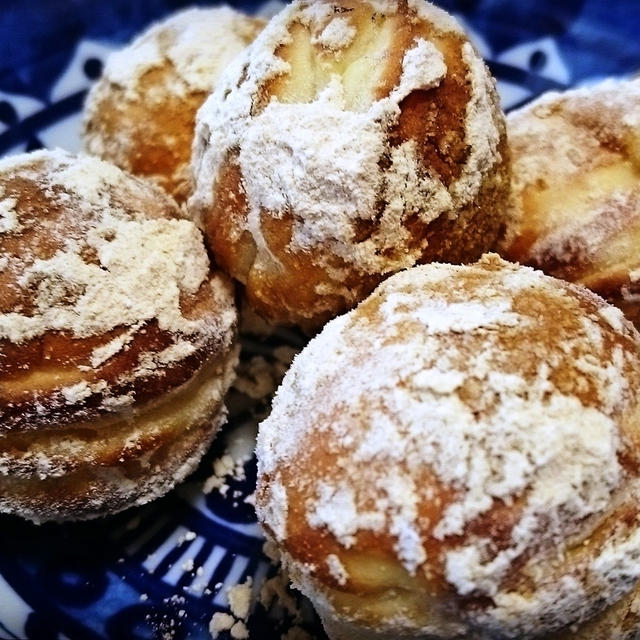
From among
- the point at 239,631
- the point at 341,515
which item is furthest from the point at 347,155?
the point at 239,631

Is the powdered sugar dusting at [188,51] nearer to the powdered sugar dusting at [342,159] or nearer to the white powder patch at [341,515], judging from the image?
the powdered sugar dusting at [342,159]

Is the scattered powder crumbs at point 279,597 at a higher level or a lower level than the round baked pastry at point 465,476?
lower

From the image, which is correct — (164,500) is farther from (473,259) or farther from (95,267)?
(473,259)

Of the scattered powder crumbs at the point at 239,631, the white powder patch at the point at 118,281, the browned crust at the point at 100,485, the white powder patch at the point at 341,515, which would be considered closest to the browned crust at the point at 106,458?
the browned crust at the point at 100,485

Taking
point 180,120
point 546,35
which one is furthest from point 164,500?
point 546,35

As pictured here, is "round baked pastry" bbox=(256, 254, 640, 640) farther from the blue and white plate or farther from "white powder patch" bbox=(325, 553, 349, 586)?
the blue and white plate
